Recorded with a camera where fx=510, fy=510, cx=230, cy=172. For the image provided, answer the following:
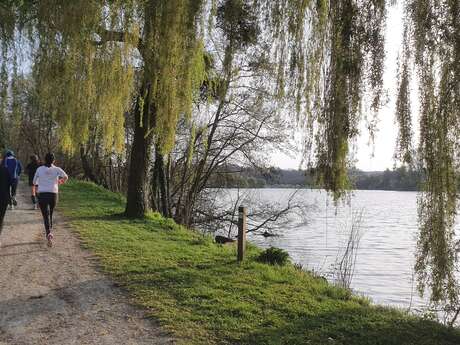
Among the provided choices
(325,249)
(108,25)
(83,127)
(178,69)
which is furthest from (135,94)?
(325,249)

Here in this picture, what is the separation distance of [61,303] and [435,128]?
211 inches

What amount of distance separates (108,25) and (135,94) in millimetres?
3760

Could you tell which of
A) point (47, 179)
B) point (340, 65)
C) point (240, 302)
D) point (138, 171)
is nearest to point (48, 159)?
point (47, 179)

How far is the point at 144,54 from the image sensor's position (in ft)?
32.6

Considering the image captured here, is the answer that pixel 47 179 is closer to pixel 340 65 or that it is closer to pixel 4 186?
pixel 4 186

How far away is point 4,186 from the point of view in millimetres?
10172

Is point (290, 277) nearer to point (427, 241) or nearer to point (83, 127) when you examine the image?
point (427, 241)

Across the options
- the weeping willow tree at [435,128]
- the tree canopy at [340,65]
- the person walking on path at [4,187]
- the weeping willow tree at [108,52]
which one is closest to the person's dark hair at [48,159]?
the person walking on path at [4,187]

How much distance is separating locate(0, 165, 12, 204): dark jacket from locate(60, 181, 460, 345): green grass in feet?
7.01

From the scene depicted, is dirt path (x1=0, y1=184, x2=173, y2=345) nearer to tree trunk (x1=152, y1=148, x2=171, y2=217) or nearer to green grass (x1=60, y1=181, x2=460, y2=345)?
green grass (x1=60, y1=181, x2=460, y2=345)

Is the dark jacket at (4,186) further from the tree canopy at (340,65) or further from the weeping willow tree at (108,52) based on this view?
the tree canopy at (340,65)

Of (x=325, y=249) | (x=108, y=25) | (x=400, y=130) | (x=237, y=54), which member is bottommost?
(x=325, y=249)

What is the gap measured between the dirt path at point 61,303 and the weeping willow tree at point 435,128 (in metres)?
3.23

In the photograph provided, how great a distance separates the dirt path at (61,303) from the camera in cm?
583
